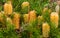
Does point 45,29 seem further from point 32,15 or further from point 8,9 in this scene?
point 8,9

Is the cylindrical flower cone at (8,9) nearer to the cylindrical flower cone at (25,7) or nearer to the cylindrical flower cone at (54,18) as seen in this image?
the cylindrical flower cone at (25,7)

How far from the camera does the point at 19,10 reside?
140cm

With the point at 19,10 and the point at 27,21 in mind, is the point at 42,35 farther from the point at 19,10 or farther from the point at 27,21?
the point at 19,10

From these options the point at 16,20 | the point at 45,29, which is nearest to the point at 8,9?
the point at 16,20

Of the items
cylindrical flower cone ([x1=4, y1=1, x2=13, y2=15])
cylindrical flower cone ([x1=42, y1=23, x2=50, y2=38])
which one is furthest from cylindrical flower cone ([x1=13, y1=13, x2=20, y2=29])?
cylindrical flower cone ([x1=42, y1=23, x2=50, y2=38])

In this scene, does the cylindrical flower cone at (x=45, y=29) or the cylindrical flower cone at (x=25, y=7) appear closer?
the cylindrical flower cone at (x=45, y=29)

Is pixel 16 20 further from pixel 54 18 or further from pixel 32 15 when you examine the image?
pixel 54 18

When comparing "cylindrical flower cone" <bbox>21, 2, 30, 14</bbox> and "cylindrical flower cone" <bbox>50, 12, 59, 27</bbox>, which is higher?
"cylindrical flower cone" <bbox>21, 2, 30, 14</bbox>

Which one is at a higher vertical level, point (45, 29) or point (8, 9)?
point (8, 9)

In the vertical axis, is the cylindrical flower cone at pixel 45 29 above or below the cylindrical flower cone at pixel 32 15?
below

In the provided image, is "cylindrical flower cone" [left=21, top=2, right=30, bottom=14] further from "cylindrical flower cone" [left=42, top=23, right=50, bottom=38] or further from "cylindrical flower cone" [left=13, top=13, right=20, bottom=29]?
"cylindrical flower cone" [left=42, top=23, right=50, bottom=38]

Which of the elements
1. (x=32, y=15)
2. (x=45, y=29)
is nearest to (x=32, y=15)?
(x=32, y=15)

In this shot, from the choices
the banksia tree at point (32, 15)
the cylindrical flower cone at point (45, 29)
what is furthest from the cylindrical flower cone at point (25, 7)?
the cylindrical flower cone at point (45, 29)

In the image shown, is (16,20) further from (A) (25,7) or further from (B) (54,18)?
(B) (54,18)
